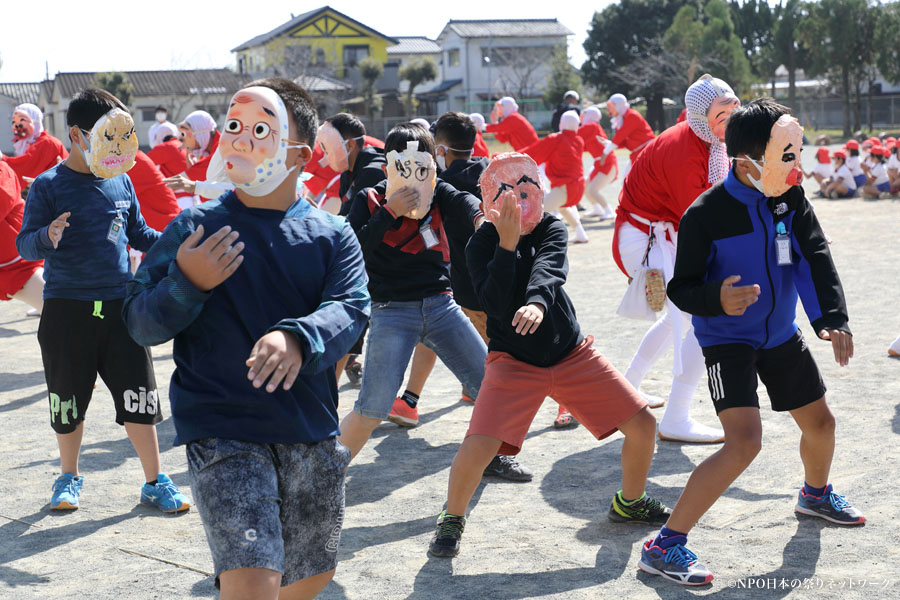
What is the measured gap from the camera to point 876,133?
47.2m

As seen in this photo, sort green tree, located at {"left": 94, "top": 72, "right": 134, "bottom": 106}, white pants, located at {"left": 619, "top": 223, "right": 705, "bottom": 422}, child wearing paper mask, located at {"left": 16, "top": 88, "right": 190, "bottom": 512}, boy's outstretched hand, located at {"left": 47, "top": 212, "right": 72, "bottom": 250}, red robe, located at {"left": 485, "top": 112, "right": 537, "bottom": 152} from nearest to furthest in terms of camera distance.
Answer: boy's outstretched hand, located at {"left": 47, "top": 212, "right": 72, "bottom": 250}
child wearing paper mask, located at {"left": 16, "top": 88, "right": 190, "bottom": 512}
white pants, located at {"left": 619, "top": 223, "right": 705, "bottom": 422}
red robe, located at {"left": 485, "top": 112, "right": 537, "bottom": 152}
green tree, located at {"left": 94, "top": 72, "right": 134, "bottom": 106}

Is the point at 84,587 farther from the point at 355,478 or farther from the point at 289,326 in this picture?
the point at 289,326

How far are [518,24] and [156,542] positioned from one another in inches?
2958

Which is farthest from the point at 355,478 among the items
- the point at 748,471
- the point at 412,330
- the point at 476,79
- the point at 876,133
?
the point at 476,79

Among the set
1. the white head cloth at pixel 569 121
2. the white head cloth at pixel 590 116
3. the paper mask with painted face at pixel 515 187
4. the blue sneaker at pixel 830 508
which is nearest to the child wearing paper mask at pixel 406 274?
the paper mask with painted face at pixel 515 187

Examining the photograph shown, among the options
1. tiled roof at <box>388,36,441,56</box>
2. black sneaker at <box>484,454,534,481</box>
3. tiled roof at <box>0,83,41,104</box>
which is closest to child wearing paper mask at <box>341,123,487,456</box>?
black sneaker at <box>484,454,534,481</box>

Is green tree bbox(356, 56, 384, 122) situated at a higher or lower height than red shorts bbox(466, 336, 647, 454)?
higher

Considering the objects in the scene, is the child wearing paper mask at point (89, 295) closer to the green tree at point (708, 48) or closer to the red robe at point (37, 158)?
the red robe at point (37, 158)

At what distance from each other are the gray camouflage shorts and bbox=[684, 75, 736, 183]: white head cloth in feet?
10.8

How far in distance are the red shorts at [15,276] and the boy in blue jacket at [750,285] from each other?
5.69 meters

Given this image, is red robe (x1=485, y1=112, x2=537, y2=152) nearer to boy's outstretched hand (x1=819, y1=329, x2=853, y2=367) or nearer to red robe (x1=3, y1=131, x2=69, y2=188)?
red robe (x1=3, y1=131, x2=69, y2=188)

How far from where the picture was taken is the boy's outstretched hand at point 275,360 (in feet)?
8.14

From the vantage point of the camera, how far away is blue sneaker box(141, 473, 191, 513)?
4.90 meters

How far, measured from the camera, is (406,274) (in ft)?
Result: 16.9
